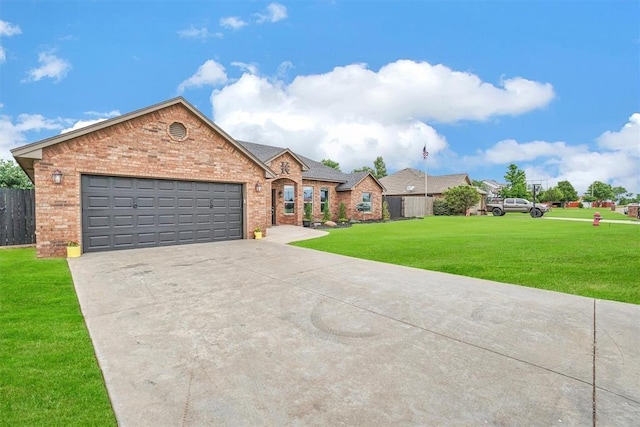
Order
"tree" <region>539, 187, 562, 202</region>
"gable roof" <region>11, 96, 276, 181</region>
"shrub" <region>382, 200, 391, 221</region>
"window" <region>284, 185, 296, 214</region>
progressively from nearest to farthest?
1. "gable roof" <region>11, 96, 276, 181</region>
2. "window" <region>284, 185, 296, 214</region>
3. "shrub" <region>382, 200, 391, 221</region>
4. "tree" <region>539, 187, 562, 202</region>

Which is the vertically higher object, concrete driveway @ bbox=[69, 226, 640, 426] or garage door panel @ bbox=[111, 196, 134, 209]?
garage door panel @ bbox=[111, 196, 134, 209]

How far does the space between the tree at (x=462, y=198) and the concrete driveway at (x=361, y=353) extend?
1097 inches

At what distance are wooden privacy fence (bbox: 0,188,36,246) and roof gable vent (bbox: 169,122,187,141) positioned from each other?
5574mm

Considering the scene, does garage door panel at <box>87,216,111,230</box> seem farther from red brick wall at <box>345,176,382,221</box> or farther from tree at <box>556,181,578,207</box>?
tree at <box>556,181,578,207</box>

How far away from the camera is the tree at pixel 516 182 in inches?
1810

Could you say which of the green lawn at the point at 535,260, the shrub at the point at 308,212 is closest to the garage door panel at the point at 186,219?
the green lawn at the point at 535,260

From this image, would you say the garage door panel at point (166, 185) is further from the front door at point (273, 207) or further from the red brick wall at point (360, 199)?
the red brick wall at point (360, 199)

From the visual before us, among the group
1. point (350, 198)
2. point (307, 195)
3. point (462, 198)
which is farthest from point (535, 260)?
point (462, 198)

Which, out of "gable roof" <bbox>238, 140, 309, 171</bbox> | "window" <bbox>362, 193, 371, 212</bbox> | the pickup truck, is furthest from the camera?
the pickup truck

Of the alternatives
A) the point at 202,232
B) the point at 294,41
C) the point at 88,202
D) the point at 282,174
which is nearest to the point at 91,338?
the point at 88,202

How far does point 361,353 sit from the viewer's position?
310 centimetres

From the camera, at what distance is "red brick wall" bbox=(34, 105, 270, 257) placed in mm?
8742

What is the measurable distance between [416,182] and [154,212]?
119 ft

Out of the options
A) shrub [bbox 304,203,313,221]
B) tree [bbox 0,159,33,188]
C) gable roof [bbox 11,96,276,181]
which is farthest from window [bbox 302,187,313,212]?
tree [bbox 0,159,33,188]
